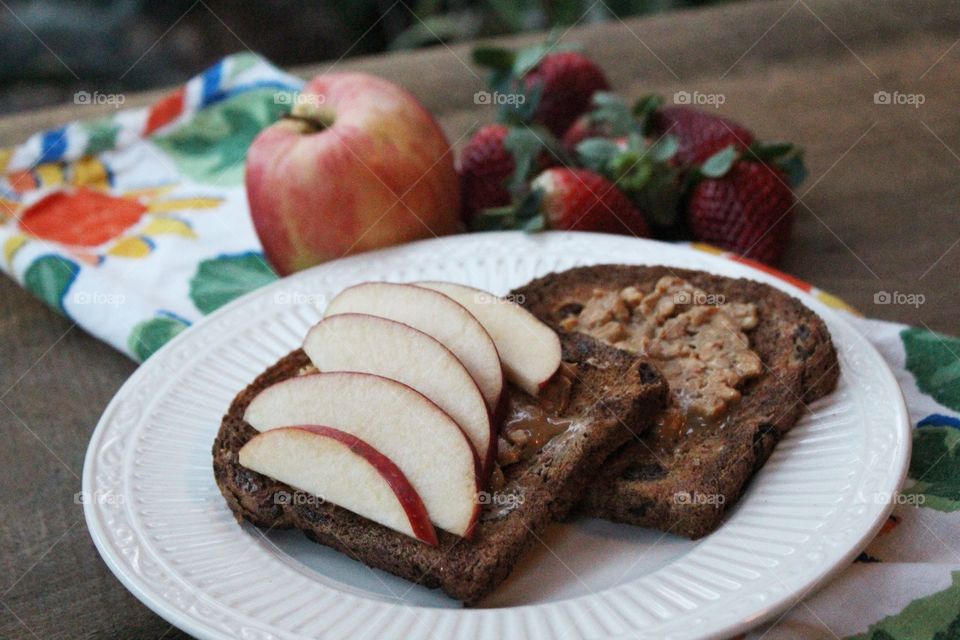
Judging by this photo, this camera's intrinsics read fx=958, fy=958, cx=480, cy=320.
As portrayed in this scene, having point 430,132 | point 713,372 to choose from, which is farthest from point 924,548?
point 430,132

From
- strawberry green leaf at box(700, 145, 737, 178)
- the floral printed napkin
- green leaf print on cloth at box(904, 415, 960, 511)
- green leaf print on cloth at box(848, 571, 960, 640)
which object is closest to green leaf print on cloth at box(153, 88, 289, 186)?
the floral printed napkin

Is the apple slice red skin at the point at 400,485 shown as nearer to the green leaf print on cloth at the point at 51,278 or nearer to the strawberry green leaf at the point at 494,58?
the green leaf print on cloth at the point at 51,278

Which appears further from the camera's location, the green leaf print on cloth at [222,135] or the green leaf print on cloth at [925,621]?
the green leaf print on cloth at [222,135]

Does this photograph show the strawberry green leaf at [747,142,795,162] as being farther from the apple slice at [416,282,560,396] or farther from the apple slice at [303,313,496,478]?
the apple slice at [303,313,496,478]

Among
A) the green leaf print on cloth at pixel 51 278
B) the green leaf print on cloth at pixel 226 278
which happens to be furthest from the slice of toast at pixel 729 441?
the green leaf print on cloth at pixel 51 278

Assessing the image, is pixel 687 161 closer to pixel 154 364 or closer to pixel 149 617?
pixel 154 364

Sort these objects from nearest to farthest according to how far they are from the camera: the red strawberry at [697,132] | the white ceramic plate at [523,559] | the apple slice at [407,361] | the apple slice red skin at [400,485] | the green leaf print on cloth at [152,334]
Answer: the white ceramic plate at [523,559] → the apple slice red skin at [400,485] → the apple slice at [407,361] → the green leaf print on cloth at [152,334] → the red strawberry at [697,132]
